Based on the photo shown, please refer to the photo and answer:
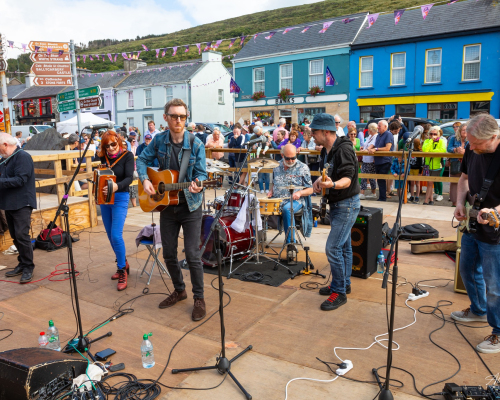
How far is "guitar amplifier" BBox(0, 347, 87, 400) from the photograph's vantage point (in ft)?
8.38

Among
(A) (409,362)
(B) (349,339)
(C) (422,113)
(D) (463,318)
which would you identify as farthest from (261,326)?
(C) (422,113)

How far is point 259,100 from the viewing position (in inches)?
1078

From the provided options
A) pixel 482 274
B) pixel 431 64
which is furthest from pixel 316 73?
pixel 482 274

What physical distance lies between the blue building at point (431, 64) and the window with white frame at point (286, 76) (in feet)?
13.4

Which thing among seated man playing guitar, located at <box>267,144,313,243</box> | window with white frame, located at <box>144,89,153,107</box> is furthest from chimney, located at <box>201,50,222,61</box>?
seated man playing guitar, located at <box>267,144,313,243</box>

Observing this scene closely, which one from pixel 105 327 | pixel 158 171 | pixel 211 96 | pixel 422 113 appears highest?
pixel 211 96

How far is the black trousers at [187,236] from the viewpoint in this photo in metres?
4.17

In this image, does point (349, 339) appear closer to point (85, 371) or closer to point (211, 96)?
point (85, 371)

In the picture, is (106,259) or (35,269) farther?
(106,259)

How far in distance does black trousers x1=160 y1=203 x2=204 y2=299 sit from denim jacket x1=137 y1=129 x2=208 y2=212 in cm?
12

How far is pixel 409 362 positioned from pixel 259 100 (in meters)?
25.4

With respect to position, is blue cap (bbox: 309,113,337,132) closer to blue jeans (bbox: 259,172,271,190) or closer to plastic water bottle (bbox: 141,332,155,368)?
plastic water bottle (bbox: 141,332,155,368)

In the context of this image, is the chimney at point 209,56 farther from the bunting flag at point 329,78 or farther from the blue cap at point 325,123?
the blue cap at point 325,123

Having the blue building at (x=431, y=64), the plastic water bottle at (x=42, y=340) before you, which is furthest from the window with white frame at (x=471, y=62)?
the plastic water bottle at (x=42, y=340)
